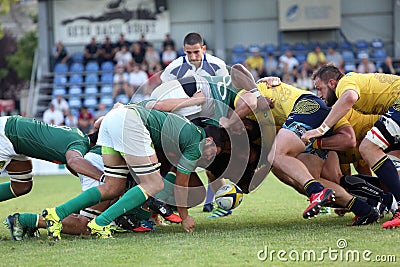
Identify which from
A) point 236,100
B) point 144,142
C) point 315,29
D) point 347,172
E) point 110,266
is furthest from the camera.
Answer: point 315,29

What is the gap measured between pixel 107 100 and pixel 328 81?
54.7 ft

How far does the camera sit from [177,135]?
7148mm

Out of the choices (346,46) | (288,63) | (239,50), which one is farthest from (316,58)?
(239,50)

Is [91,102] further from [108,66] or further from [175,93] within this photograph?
[175,93]

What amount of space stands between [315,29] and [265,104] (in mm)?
18532

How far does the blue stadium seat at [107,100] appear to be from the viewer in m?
23.6

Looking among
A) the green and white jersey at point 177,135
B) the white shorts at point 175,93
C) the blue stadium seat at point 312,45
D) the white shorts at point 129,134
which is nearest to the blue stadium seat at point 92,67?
the blue stadium seat at point 312,45

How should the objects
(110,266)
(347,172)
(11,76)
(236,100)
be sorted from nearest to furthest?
(110,266) → (236,100) → (347,172) → (11,76)

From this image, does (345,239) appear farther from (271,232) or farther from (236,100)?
(236,100)

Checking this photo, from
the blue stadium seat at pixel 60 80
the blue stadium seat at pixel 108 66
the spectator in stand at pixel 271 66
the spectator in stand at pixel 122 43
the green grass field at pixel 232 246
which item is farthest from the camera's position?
the spectator in stand at pixel 122 43

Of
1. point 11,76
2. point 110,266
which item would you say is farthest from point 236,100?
point 11,76

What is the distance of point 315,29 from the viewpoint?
25906mm

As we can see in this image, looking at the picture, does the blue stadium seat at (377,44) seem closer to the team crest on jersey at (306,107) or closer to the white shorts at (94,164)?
the team crest on jersey at (306,107)

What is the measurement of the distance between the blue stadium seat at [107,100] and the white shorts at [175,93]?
14.9m
